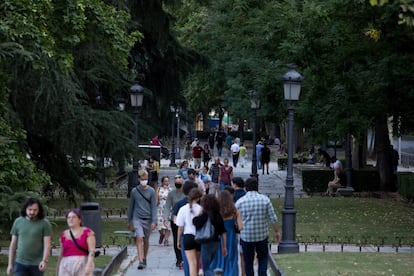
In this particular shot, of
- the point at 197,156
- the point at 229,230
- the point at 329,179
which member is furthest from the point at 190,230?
the point at 197,156

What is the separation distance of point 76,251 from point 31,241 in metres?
0.61

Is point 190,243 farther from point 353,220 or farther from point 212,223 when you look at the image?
point 353,220

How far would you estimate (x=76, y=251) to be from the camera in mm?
11281

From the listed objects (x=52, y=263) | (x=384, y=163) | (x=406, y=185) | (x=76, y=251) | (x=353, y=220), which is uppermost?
(x=384, y=163)

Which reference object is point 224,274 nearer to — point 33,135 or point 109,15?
point 109,15

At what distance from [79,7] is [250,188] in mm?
7155

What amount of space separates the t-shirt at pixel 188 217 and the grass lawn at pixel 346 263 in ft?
8.06

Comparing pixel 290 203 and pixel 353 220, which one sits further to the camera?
pixel 353 220

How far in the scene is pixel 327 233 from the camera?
24.6 metres

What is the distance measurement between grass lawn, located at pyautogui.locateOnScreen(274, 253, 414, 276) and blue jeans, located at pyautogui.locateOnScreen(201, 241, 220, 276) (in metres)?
2.51

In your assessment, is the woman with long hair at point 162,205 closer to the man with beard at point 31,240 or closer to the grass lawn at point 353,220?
the grass lawn at point 353,220

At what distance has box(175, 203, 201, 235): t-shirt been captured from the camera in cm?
1447

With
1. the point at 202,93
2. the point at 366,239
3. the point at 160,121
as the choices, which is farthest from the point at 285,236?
the point at 202,93

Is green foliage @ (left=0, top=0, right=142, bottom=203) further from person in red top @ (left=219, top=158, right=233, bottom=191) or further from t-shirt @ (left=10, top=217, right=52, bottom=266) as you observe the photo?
t-shirt @ (left=10, top=217, right=52, bottom=266)
